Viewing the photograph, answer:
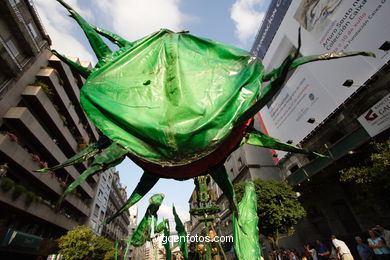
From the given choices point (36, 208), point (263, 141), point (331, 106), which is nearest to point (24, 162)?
point (36, 208)

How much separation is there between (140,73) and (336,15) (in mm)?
14947

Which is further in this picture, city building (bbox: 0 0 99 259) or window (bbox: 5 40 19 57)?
window (bbox: 5 40 19 57)

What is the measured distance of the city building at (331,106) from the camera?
10406mm

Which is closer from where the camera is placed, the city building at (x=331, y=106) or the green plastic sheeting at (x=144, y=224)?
the green plastic sheeting at (x=144, y=224)

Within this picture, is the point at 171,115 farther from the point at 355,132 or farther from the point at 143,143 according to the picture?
the point at 355,132

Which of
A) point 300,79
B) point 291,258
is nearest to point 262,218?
point 291,258

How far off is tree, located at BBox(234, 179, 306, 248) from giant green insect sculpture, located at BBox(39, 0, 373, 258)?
1307cm

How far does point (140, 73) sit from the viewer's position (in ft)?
4.39

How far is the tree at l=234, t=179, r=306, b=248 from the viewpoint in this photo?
12.8 m

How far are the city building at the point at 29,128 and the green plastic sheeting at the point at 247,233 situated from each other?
48.7 ft

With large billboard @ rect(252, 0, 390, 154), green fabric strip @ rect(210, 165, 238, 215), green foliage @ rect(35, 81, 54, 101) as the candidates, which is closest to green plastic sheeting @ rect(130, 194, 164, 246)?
green fabric strip @ rect(210, 165, 238, 215)

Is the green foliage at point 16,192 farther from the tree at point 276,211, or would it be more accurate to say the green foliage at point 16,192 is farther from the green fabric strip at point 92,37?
the green fabric strip at point 92,37

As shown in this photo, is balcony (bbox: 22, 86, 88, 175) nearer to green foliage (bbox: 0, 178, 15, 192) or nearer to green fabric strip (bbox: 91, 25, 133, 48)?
green foliage (bbox: 0, 178, 15, 192)

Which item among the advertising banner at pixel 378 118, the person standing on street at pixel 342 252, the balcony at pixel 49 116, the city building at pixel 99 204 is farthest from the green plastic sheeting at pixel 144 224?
the city building at pixel 99 204
